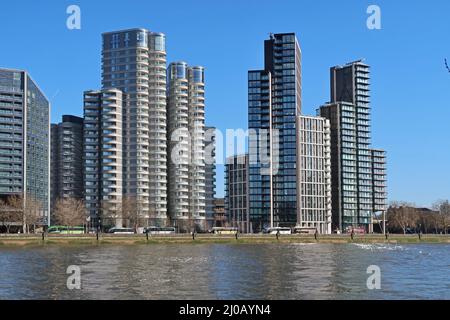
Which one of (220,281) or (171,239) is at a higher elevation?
(220,281)

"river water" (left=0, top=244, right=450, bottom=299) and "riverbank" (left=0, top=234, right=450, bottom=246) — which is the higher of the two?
"river water" (left=0, top=244, right=450, bottom=299)

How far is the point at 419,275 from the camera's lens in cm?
6700

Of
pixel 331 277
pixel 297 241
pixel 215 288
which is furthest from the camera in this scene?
pixel 297 241

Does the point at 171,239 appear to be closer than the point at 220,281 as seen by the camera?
No

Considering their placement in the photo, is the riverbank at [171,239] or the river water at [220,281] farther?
the riverbank at [171,239]

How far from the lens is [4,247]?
447 ft

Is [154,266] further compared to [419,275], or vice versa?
[154,266]

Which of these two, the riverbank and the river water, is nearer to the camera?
the river water

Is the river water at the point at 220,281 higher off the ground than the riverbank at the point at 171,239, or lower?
higher
